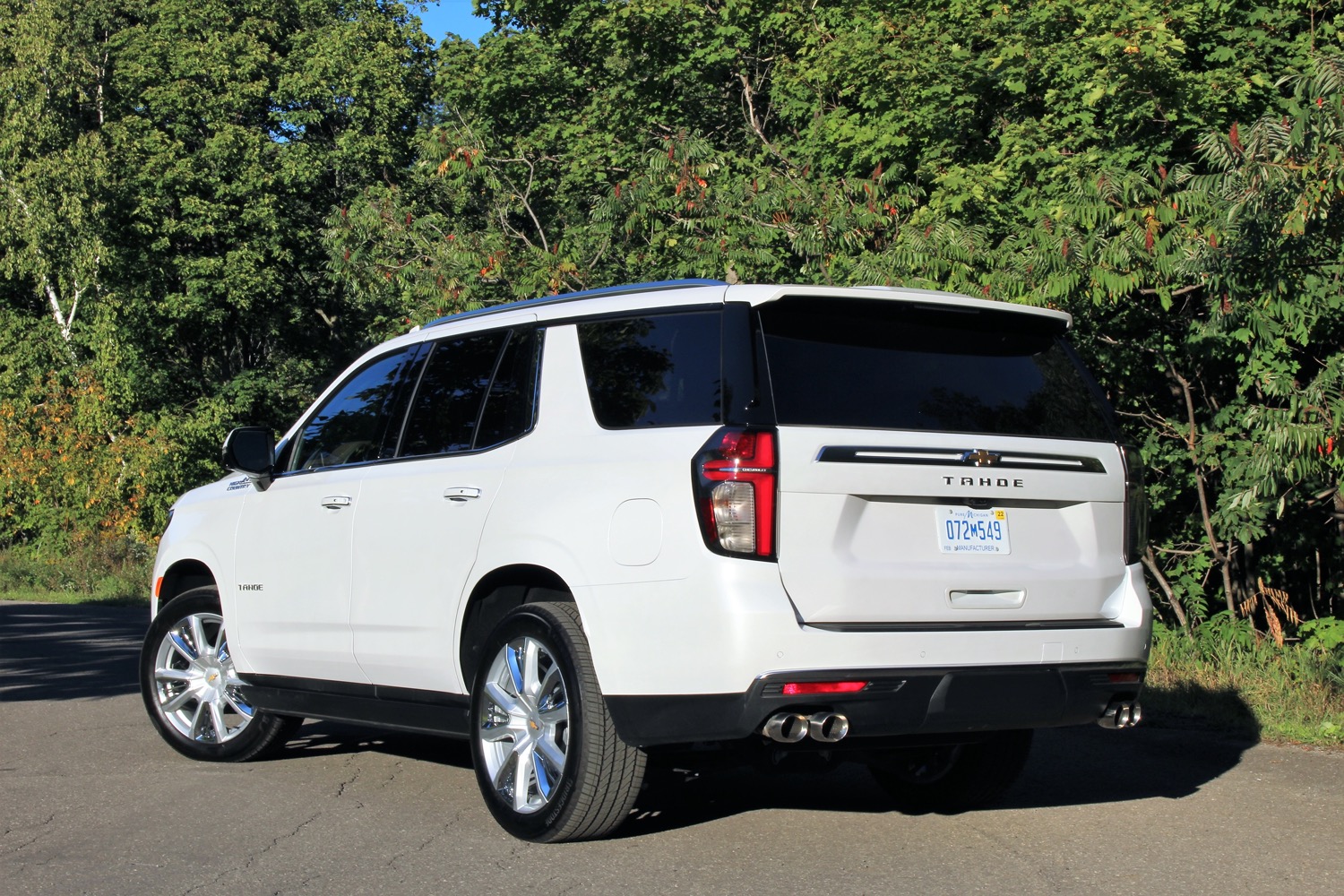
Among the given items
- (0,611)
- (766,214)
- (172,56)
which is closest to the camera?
(766,214)

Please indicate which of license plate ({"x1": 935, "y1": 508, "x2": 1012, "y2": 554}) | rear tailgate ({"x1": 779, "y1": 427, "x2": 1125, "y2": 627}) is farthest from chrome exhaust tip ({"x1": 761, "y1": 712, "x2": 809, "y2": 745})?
license plate ({"x1": 935, "y1": 508, "x2": 1012, "y2": 554})

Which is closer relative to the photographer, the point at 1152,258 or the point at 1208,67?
the point at 1152,258

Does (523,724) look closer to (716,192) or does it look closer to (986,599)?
(986,599)

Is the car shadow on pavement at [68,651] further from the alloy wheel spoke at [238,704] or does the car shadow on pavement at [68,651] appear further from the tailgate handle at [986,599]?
the tailgate handle at [986,599]

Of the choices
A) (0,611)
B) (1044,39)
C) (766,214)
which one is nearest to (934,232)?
(766,214)

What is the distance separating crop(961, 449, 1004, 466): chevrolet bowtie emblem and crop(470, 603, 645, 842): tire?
4.79 ft

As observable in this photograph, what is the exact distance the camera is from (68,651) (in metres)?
12.5

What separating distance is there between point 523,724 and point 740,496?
136cm

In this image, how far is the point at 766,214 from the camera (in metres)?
15.3

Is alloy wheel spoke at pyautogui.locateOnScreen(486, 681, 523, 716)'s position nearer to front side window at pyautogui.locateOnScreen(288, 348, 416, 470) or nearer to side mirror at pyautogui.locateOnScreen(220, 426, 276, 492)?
front side window at pyautogui.locateOnScreen(288, 348, 416, 470)

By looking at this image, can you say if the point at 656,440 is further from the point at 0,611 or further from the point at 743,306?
the point at 0,611

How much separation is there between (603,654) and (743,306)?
4.16 ft

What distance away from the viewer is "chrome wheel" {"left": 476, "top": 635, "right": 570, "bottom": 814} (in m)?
5.39

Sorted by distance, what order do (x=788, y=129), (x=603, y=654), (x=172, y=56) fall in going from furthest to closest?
(x=172, y=56) → (x=788, y=129) → (x=603, y=654)
